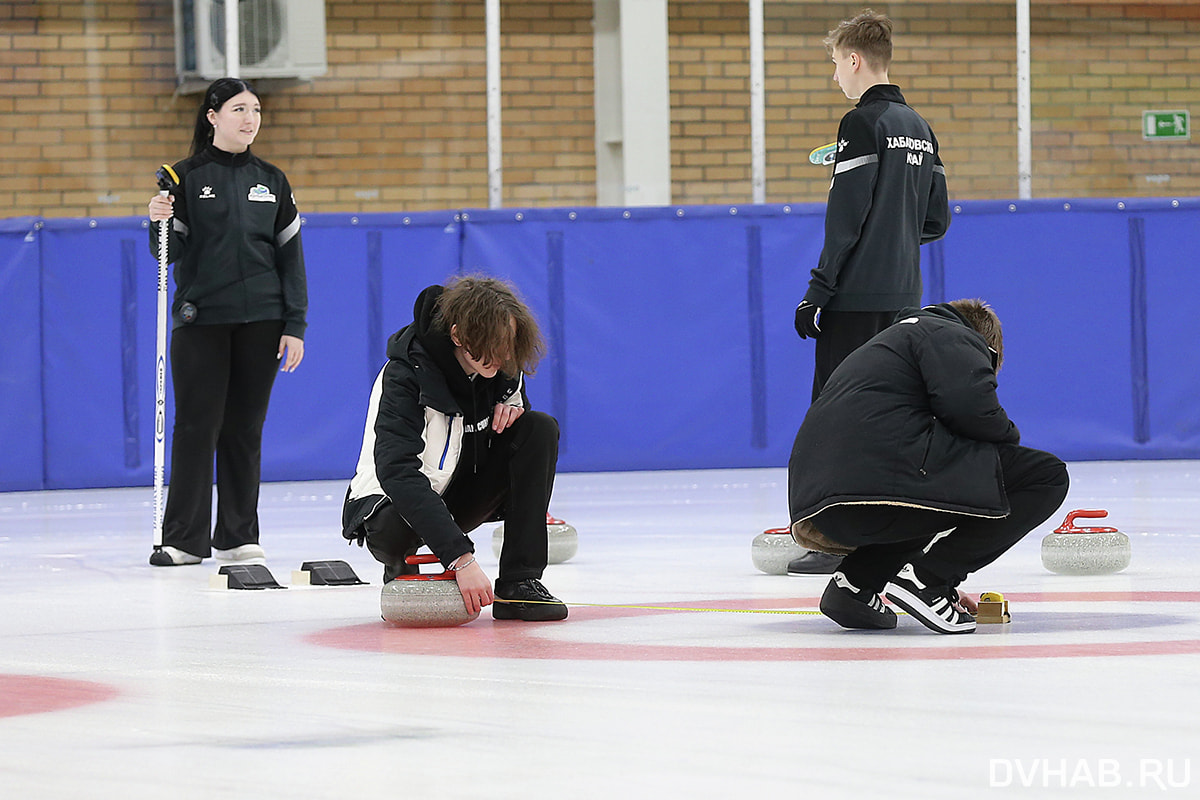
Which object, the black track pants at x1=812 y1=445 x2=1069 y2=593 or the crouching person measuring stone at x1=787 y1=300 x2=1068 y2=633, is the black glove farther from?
the black track pants at x1=812 y1=445 x2=1069 y2=593

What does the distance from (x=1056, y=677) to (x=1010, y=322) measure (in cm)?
691

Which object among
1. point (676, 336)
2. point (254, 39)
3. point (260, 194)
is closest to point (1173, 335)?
point (676, 336)

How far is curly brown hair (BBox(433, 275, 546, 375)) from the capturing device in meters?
3.52

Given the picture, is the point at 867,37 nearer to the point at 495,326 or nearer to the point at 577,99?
the point at 495,326

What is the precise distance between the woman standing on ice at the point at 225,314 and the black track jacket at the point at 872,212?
6.38ft

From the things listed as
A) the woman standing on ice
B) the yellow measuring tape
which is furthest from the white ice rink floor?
the woman standing on ice

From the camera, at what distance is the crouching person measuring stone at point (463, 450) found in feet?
11.7

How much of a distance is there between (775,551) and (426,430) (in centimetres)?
133

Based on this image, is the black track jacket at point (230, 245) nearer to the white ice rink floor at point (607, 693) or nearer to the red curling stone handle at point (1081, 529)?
the white ice rink floor at point (607, 693)

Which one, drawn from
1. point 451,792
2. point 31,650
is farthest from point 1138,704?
point 31,650

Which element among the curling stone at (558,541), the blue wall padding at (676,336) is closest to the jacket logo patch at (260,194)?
the curling stone at (558,541)

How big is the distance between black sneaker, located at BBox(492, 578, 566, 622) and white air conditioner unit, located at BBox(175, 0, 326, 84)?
20.6ft

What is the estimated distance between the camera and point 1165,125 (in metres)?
9.99

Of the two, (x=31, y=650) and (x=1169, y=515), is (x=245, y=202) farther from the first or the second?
(x=1169, y=515)
